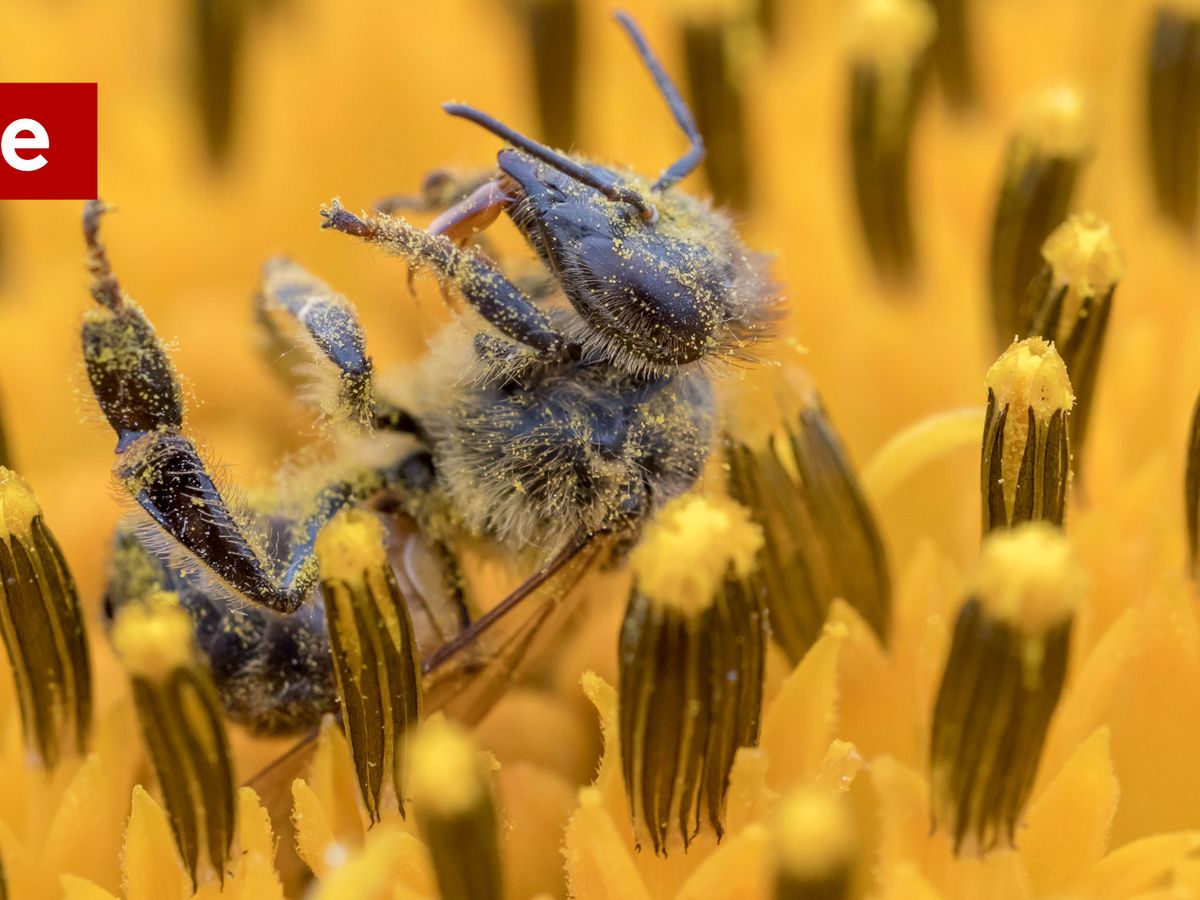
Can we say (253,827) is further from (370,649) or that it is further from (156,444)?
(156,444)

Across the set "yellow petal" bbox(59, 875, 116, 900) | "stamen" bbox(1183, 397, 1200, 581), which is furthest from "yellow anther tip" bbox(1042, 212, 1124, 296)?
"yellow petal" bbox(59, 875, 116, 900)

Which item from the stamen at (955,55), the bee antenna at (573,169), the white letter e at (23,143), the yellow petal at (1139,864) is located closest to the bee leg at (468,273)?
the bee antenna at (573,169)

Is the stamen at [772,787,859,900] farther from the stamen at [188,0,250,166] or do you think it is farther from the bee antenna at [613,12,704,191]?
the stamen at [188,0,250,166]

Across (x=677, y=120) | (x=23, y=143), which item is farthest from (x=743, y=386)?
(x=23, y=143)

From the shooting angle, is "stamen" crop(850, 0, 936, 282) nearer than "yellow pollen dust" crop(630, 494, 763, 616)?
No

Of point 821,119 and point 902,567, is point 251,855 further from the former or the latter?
point 821,119

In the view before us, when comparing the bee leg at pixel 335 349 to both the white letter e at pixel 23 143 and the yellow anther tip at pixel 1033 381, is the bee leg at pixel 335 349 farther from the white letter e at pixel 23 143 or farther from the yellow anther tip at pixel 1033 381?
the white letter e at pixel 23 143

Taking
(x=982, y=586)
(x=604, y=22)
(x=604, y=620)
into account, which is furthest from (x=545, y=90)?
(x=982, y=586)

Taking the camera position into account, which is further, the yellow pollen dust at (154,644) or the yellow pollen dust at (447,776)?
the yellow pollen dust at (154,644)
